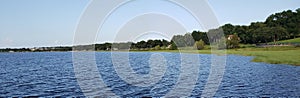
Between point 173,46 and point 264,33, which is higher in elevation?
point 264,33

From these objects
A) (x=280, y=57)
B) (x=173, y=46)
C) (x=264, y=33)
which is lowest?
(x=280, y=57)

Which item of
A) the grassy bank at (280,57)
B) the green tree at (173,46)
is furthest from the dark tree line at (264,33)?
the grassy bank at (280,57)

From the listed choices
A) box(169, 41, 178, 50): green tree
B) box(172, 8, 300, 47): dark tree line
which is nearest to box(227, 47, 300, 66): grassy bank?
box(172, 8, 300, 47): dark tree line

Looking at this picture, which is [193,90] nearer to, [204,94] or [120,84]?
[204,94]

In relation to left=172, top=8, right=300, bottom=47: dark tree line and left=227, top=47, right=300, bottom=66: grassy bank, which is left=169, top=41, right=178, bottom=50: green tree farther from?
left=227, top=47, right=300, bottom=66: grassy bank

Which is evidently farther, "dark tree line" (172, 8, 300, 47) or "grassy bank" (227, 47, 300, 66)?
"dark tree line" (172, 8, 300, 47)

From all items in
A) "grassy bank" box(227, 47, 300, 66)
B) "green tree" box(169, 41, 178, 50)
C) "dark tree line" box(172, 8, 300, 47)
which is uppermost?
"dark tree line" box(172, 8, 300, 47)

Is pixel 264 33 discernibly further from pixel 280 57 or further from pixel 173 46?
pixel 280 57

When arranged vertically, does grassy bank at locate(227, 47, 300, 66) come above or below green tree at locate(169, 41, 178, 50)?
below

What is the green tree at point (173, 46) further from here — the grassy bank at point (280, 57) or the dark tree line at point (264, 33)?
the grassy bank at point (280, 57)

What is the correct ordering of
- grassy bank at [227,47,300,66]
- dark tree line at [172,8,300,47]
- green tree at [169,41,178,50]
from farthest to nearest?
green tree at [169,41,178,50] < dark tree line at [172,8,300,47] < grassy bank at [227,47,300,66]

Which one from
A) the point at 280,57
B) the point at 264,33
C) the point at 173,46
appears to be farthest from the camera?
the point at 173,46

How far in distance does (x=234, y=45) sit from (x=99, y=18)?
11396 cm

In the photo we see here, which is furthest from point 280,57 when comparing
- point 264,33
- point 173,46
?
point 173,46
